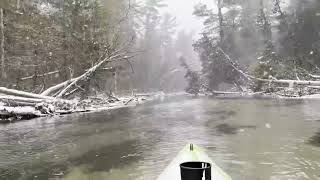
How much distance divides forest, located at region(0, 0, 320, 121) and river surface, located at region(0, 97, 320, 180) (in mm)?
6315

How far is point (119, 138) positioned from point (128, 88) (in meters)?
39.6

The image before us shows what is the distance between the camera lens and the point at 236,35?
150 ft

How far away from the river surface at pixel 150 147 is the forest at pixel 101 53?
631 cm

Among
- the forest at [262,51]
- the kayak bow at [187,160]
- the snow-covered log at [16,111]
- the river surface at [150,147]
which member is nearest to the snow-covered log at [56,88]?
the snow-covered log at [16,111]

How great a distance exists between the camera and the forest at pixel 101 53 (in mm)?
23625

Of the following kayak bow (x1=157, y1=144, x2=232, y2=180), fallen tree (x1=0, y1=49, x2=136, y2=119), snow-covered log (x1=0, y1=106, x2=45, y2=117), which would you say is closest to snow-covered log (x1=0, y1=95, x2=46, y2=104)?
fallen tree (x1=0, y1=49, x2=136, y2=119)

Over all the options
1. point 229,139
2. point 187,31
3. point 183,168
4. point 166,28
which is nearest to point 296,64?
point 229,139

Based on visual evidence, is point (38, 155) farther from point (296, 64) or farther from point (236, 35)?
point (236, 35)

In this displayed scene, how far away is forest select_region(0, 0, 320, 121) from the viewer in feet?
77.5

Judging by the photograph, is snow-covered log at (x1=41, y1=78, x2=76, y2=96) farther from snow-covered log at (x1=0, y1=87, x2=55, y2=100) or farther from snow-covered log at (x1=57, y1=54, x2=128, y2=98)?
snow-covered log at (x1=0, y1=87, x2=55, y2=100)

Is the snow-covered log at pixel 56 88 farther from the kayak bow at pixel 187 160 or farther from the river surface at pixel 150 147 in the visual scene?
the kayak bow at pixel 187 160

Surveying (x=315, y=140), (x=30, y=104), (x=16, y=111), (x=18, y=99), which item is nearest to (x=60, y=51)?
(x=30, y=104)

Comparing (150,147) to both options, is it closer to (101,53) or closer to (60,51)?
(101,53)

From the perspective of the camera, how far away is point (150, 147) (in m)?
9.70
